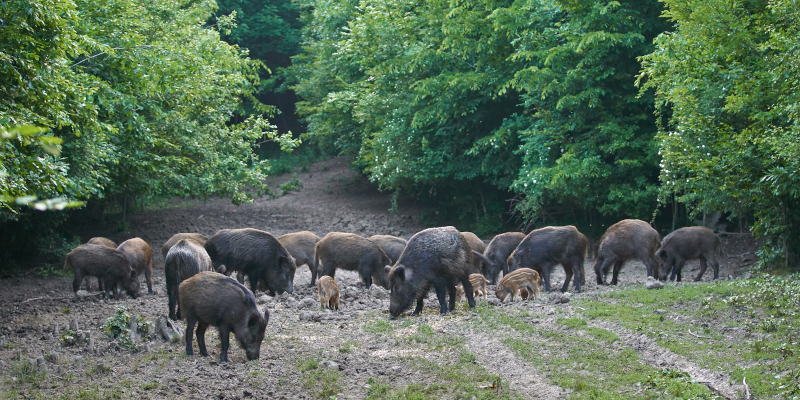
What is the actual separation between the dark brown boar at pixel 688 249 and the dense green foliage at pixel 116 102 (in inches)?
408

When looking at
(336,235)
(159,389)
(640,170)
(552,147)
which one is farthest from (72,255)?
(640,170)

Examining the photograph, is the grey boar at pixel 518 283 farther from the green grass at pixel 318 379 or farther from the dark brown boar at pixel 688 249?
the green grass at pixel 318 379

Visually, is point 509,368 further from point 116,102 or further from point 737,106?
point 116,102

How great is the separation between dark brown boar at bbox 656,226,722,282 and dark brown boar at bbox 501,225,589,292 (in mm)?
2270

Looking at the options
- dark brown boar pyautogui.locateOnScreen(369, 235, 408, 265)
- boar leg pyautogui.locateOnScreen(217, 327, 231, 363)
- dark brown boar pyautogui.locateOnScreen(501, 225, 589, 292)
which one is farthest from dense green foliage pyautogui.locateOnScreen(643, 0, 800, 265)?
boar leg pyautogui.locateOnScreen(217, 327, 231, 363)

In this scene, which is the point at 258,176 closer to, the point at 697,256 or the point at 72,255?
the point at 72,255

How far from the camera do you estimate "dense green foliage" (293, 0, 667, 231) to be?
16422 mm

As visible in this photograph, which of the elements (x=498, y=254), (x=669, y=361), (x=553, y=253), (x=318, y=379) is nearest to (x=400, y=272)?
(x=318, y=379)

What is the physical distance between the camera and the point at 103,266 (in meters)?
12.0

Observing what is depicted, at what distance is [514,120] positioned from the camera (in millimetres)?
20516

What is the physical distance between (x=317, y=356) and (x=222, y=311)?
119 centimetres

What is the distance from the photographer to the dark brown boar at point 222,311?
7.09 meters

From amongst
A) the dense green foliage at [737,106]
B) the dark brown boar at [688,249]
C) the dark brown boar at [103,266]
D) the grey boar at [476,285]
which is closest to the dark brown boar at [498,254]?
the grey boar at [476,285]

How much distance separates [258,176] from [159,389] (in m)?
12.6
